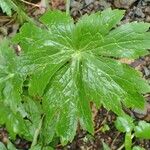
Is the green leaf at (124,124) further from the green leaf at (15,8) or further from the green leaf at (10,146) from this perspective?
the green leaf at (15,8)

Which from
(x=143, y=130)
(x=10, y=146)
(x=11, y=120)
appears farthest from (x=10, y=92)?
(x=143, y=130)

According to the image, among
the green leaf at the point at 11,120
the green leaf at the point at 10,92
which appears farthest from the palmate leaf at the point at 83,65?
the green leaf at the point at 11,120

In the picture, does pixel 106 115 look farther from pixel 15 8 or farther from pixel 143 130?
pixel 15 8

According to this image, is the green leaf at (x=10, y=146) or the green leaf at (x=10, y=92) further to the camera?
the green leaf at (x=10, y=146)

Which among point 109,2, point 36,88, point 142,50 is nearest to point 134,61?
point 109,2

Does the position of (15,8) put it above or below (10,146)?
above

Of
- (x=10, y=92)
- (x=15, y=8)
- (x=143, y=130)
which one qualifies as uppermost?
(x=15, y=8)
